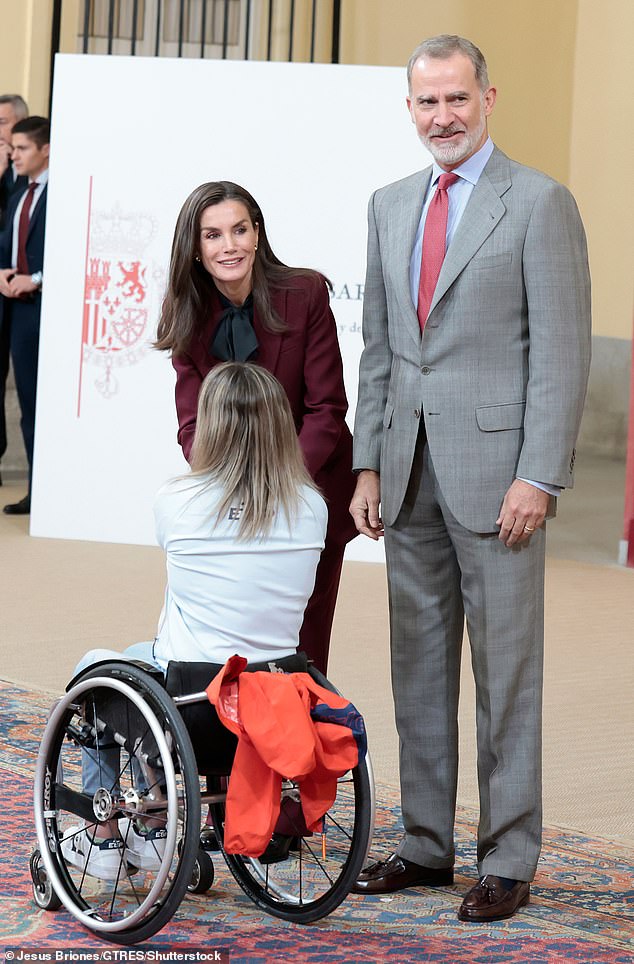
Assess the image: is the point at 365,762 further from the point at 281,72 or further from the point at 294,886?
the point at 281,72

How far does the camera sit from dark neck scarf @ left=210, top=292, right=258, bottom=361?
281 cm

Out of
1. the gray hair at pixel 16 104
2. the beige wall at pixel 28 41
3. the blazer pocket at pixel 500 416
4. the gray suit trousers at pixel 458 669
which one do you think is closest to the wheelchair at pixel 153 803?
the gray suit trousers at pixel 458 669

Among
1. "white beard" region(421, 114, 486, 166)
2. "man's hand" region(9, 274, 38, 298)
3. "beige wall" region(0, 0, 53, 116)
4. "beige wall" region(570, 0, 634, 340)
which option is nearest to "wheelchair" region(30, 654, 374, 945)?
"white beard" region(421, 114, 486, 166)

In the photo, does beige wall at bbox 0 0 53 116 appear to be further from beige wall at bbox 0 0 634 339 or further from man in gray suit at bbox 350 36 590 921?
man in gray suit at bbox 350 36 590 921

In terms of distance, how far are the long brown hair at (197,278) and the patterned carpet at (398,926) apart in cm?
99

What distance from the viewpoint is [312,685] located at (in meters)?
2.36

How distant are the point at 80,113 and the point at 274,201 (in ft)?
2.89

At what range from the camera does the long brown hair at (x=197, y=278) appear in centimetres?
281

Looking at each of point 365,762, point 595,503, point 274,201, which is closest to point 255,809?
point 365,762

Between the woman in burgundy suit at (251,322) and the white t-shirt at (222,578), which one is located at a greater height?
the woman in burgundy suit at (251,322)

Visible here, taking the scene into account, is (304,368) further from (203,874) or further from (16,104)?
(16,104)

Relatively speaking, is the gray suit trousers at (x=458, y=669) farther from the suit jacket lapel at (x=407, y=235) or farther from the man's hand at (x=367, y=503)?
the suit jacket lapel at (x=407, y=235)

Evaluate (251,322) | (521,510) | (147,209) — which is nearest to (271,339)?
(251,322)

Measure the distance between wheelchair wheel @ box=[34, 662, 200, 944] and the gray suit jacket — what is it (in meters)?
0.61
